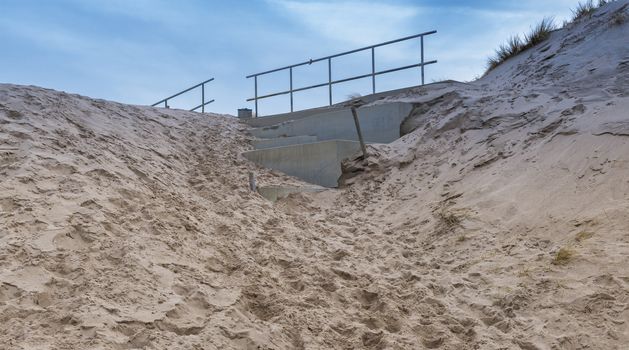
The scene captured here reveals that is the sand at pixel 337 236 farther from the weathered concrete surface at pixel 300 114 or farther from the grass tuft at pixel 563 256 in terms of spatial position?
the weathered concrete surface at pixel 300 114

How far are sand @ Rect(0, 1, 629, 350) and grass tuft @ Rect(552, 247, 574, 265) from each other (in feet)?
0.10

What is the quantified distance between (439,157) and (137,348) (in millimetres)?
5468

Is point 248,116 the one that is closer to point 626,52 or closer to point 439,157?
point 439,157

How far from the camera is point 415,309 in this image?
4562 mm

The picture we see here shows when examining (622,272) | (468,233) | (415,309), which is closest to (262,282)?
(415,309)

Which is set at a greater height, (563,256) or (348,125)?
(348,125)

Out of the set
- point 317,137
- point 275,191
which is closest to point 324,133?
point 317,137

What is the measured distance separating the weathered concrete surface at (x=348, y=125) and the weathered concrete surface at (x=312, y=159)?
1.14m

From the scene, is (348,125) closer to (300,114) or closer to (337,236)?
(300,114)

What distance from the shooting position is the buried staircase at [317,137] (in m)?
8.95

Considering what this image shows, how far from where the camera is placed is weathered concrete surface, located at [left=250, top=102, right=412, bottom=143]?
9992 mm

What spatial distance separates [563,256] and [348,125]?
609 cm

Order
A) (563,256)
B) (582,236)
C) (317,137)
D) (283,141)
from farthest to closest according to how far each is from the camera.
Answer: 1. (317,137)
2. (283,141)
3. (582,236)
4. (563,256)

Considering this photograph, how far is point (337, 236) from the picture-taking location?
20.7 ft
